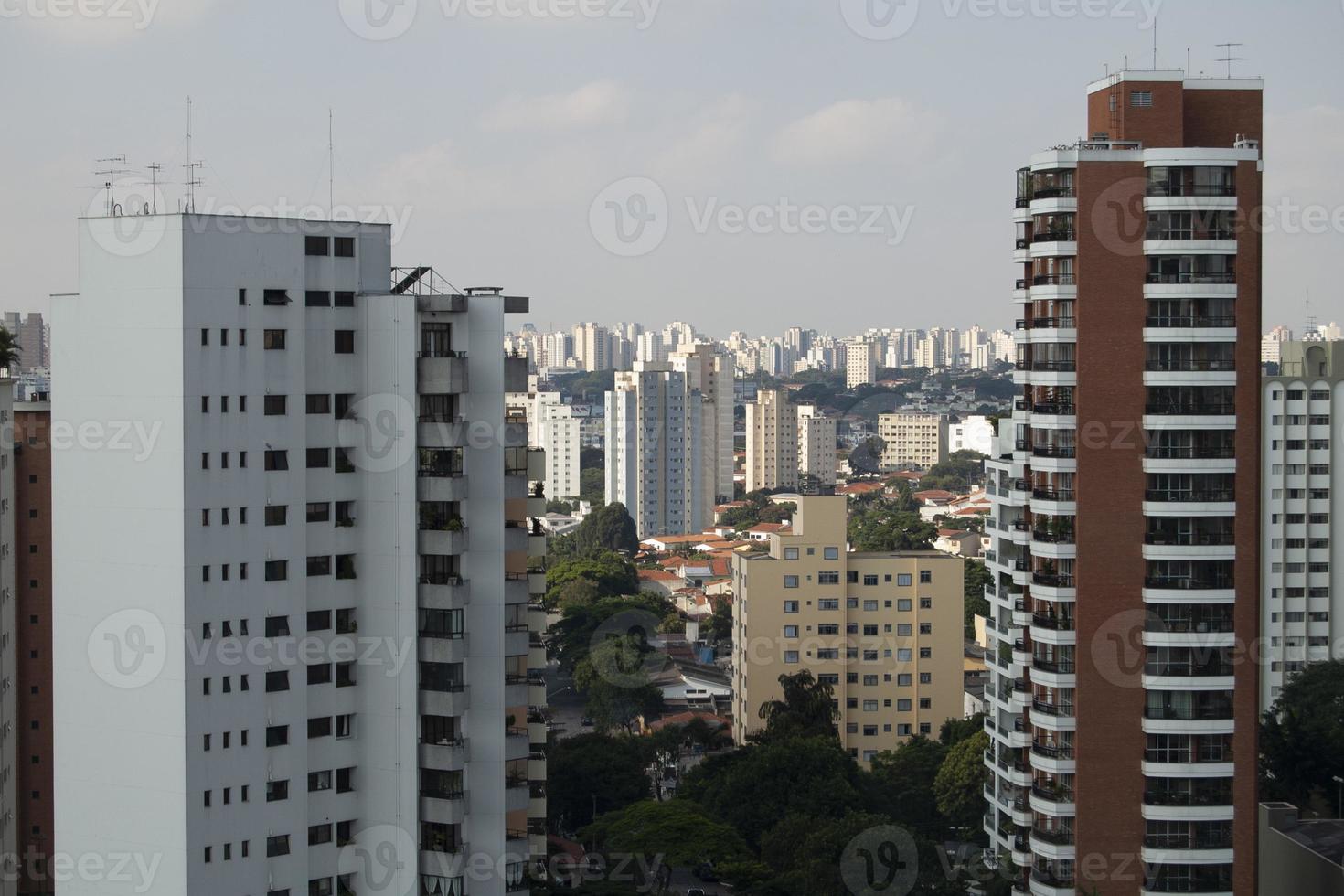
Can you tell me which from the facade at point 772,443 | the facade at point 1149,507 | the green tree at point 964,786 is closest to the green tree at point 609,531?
the facade at point 772,443

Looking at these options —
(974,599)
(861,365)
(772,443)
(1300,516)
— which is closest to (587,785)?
(1300,516)

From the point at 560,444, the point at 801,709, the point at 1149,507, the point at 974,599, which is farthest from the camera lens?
the point at 560,444

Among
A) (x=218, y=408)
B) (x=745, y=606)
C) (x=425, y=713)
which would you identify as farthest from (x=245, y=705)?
(x=745, y=606)

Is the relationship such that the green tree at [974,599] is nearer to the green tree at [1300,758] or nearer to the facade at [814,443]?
the green tree at [1300,758]

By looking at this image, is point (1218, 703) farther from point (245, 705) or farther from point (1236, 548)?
point (245, 705)

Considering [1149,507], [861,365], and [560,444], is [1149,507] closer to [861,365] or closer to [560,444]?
[560,444]

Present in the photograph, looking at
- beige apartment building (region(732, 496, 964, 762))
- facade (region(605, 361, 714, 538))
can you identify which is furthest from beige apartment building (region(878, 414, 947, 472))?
beige apartment building (region(732, 496, 964, 762))

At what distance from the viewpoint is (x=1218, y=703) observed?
15.5 m

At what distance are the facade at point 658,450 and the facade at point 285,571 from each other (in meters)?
56.1

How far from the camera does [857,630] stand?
91.9 ft

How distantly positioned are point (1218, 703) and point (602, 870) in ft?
25.8

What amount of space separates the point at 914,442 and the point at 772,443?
16969 millimetres

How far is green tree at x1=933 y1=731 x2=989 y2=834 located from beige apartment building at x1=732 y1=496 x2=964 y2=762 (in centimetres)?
490

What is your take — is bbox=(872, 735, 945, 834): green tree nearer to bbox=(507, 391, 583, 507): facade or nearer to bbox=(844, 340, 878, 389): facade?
bbox=(507, 391, 583, 507): facade
